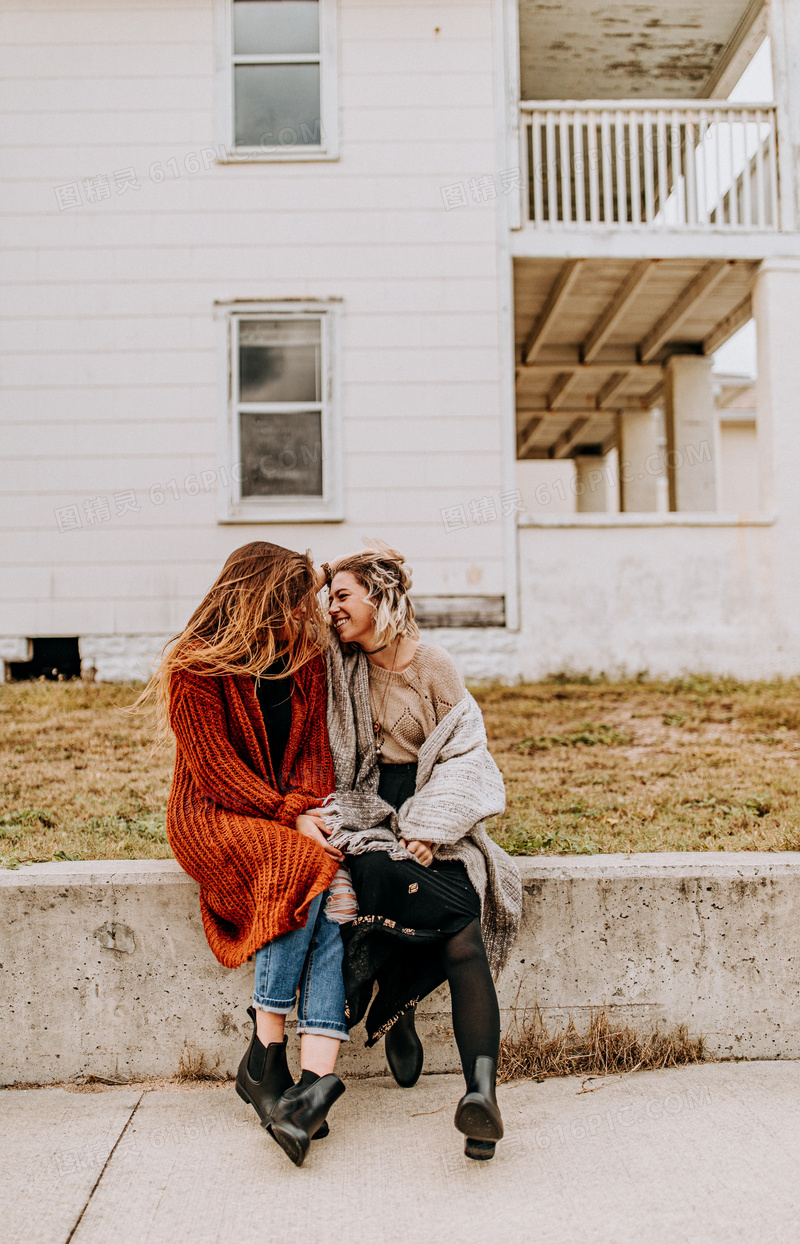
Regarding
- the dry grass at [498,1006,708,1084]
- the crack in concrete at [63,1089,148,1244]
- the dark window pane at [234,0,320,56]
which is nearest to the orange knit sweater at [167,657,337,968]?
the crack in concrete at [63,1089,148,1244]

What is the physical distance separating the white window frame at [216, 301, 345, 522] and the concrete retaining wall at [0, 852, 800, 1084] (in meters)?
5.10

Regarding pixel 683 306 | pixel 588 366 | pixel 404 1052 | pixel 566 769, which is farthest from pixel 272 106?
pixel 404 1052

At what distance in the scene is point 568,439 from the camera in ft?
54.8

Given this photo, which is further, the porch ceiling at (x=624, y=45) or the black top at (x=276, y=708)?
the porch ceiling at (x=624, y=45)

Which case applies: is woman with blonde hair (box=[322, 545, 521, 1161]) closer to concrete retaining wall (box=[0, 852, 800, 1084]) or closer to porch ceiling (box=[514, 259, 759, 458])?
concrete retaining wall (box=[0, 852, 800, 1084])

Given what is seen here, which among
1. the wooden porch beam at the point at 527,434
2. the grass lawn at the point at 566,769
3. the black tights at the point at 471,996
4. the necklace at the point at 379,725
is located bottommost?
the black tights at the point at 471,996

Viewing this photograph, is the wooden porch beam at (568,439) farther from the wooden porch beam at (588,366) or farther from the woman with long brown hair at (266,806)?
the woman with long brown hair at (266,806)

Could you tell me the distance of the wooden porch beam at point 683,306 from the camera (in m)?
8.40

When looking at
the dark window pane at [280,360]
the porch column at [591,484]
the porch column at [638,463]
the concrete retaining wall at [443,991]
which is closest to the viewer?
the concrete retaining wall at [443,991]

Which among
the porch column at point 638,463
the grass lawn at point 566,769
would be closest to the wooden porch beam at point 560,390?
the porch column at point 638,463

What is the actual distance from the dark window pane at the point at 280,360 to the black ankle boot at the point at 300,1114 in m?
6.24

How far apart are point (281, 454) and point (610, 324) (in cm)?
427

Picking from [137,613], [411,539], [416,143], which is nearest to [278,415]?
[411,539]

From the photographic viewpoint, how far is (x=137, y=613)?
24.7 feet
